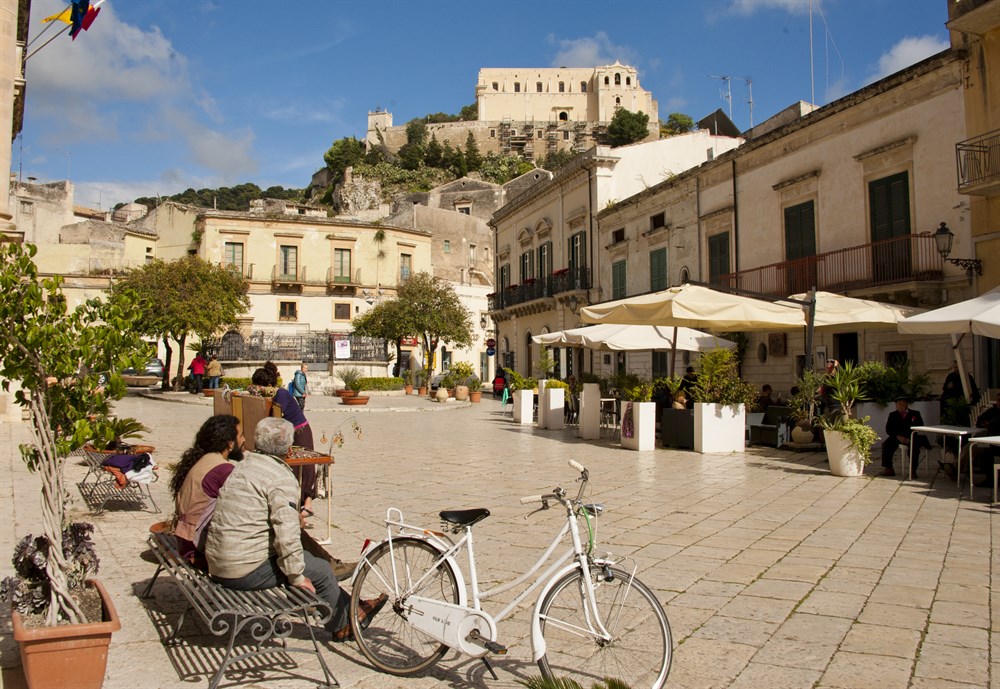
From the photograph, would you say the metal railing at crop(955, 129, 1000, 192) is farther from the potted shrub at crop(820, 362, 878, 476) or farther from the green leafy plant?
the potted shrub at crop(820, 362, 878, 476)

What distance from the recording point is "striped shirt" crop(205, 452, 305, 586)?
3.56 m

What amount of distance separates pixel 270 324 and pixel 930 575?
3957 centimetres

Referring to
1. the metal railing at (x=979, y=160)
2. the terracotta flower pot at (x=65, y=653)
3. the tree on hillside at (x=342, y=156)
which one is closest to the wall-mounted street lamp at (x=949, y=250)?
the metal railing at (x=979, y=160)

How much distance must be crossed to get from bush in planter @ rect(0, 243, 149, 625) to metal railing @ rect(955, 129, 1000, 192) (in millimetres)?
13662

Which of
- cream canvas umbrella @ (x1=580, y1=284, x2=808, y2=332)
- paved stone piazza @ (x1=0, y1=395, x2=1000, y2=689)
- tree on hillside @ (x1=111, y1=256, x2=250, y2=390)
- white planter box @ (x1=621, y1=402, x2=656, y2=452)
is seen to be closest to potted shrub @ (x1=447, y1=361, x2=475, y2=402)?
tree on hillside @ (x1=111, y1=256, x2=250, y2=390)

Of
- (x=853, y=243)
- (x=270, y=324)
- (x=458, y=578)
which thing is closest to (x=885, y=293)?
(x=853, y=243)

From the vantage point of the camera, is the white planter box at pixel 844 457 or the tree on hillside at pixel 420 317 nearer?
the white planter box at pixel 844 457

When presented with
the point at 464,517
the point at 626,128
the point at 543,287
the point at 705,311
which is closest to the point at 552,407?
the point at 705,311

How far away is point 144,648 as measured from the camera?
392 cm

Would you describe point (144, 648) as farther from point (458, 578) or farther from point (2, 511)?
point (2, 511)

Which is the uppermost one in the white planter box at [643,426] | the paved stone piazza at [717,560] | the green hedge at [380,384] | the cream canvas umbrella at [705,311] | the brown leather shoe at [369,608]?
the cream canvas umbrella at [705,311]

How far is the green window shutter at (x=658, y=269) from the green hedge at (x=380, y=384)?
11430 mm

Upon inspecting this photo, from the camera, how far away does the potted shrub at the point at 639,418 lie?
40.4ft

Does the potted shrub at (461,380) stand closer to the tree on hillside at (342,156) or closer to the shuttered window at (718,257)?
the shuttered window at (718,257)
